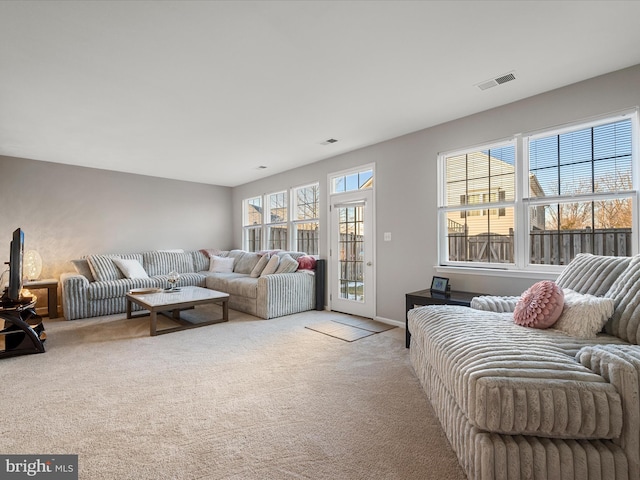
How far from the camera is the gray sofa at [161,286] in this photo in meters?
4.53

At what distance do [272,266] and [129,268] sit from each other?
2.40m

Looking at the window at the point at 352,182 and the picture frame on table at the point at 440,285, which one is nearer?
the picture frame on table at the point at 440,285

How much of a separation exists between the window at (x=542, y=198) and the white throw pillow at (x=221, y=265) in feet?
14.1

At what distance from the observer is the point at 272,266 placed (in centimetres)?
519

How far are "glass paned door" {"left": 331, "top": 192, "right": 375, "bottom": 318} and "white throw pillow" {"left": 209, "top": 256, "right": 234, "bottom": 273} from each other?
2.47m

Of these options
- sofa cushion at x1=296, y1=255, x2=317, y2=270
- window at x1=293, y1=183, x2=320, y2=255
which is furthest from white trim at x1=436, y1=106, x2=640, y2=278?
window at x1=293, y1=183, x2=320, y2=255

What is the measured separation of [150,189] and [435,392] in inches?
249

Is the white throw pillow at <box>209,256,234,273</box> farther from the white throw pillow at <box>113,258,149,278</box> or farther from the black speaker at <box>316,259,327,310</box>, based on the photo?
the black speaker at <box>316,259,327,310</box>

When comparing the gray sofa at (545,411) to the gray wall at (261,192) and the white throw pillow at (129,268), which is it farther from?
the white throw pillow at (129,268)

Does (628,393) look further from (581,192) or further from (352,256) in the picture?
(352,256)

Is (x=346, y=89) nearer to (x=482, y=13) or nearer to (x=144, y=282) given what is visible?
(x=482, y=13)

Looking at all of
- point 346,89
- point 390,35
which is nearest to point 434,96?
point 346,89

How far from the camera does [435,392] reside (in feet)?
6.55

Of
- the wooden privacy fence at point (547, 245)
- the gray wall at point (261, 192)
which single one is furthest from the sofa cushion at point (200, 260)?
the wooden privacy fence at point (547, 245)
